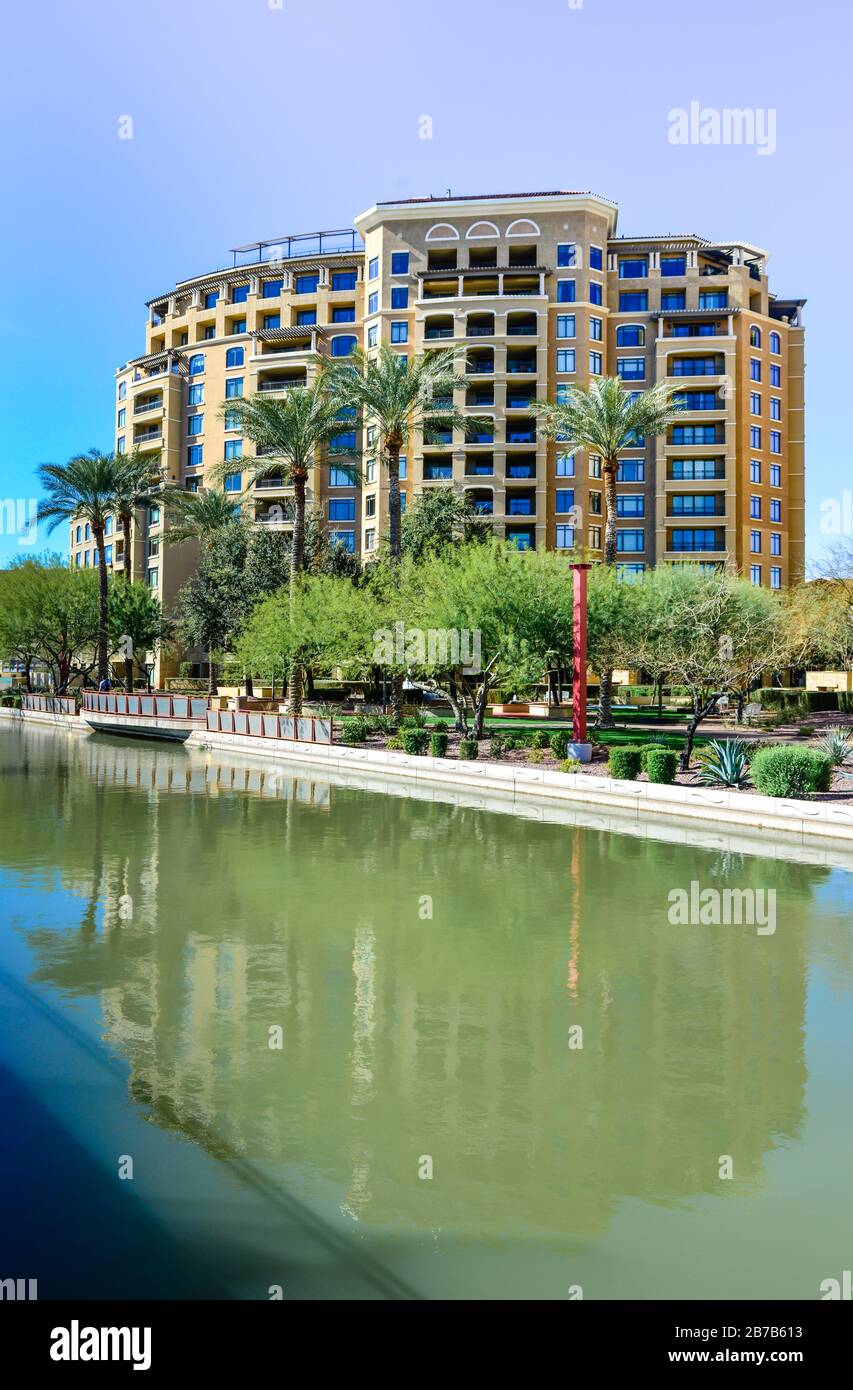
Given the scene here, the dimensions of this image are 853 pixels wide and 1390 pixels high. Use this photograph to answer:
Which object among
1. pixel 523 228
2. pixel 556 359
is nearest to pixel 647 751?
pixel 556 359

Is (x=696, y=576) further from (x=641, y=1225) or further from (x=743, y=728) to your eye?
(x=641, y=1225)

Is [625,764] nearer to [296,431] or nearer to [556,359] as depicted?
[296,431]

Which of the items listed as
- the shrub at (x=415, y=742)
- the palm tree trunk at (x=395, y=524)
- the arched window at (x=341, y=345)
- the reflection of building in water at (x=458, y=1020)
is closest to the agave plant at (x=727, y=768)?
the reflection of building in water at (x=458, y=1020)

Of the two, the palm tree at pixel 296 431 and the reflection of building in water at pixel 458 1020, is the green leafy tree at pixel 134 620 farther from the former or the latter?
the reflection of building in water at pixel 458 1020

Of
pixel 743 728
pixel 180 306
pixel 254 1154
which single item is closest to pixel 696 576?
pixel 743 728

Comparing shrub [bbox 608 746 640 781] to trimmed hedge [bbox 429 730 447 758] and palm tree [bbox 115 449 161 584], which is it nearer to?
trimmed hedge [bbox 429 730 447 758]

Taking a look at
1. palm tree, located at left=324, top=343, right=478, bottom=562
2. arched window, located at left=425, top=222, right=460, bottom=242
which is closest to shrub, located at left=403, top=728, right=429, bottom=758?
palm tree, located at left=324, top=343, right=478, bottom=562

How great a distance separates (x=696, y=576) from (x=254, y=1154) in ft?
122

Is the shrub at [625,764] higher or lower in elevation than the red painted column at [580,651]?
lower

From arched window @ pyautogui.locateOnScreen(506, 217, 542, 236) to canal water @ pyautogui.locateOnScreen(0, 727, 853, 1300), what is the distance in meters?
63.1

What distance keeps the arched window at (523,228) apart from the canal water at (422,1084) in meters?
63.1

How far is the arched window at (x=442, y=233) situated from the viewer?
67812 millimetres

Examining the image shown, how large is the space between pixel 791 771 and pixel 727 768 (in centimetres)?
241

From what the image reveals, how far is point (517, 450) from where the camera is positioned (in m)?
65.4
